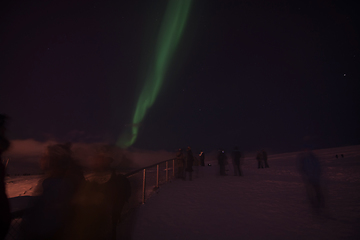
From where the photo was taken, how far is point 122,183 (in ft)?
10.3

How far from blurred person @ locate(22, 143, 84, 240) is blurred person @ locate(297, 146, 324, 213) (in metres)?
5.70

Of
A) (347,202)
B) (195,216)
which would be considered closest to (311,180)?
(347,202)

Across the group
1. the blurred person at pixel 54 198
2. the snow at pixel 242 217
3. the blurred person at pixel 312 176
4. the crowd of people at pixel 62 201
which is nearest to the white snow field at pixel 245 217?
the snow at pixel 242 217

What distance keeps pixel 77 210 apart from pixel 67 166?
49cm

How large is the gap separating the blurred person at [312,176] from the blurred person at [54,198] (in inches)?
224

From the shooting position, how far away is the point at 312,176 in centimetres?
515

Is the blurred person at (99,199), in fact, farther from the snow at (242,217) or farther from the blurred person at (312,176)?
the blurred person at (312,176)

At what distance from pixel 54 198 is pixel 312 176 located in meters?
5.97

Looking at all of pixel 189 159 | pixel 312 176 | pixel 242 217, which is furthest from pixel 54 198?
pixel 189 159

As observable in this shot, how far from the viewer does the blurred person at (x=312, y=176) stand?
16.7 feet

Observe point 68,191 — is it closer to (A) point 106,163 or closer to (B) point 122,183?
(A) point 106,163

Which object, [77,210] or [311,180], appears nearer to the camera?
[77,210]

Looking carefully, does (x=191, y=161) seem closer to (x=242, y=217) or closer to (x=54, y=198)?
(x=242, y=217)

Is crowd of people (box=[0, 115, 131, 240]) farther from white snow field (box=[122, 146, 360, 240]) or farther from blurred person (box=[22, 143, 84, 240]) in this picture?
white snow field (box=[122, 146, 360, 240])
